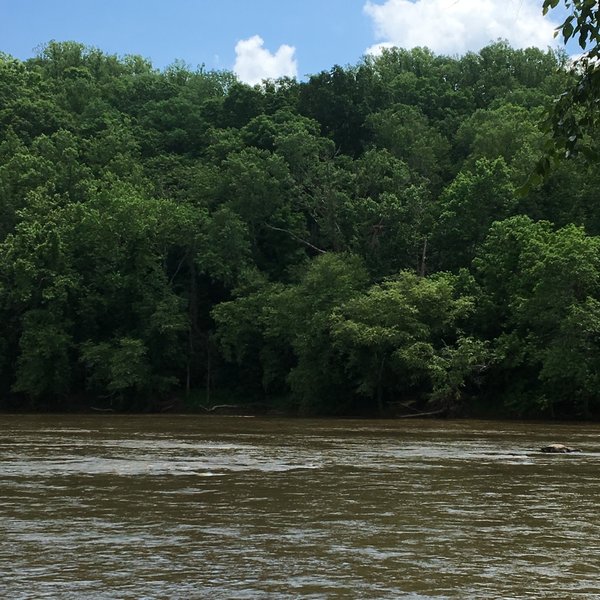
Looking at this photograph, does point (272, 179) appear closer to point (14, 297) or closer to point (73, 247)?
point (73, 247)

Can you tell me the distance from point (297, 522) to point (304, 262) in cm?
5161

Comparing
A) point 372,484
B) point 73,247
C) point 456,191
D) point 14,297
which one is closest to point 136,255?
point 73,247

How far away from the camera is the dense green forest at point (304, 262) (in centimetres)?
5050

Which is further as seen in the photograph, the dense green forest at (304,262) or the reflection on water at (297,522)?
the dense green forest at (304,262)

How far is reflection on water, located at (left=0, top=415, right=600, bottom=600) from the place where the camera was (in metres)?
9.94

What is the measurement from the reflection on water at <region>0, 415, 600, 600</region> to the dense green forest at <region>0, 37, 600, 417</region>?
23.2 meters

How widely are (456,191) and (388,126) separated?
1997 cm

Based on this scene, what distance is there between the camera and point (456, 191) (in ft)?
198

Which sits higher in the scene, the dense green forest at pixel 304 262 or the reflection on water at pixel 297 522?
the dense green forest at pixel 304 262

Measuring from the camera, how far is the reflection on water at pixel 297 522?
9.94 meters

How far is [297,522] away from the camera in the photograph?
551 inches

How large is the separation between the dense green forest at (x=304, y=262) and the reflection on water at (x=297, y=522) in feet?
76.2

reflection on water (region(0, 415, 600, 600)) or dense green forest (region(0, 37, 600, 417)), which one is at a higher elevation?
dense green forest (region(0, 37, 600, 417))

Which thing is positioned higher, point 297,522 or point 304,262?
point 304,262
